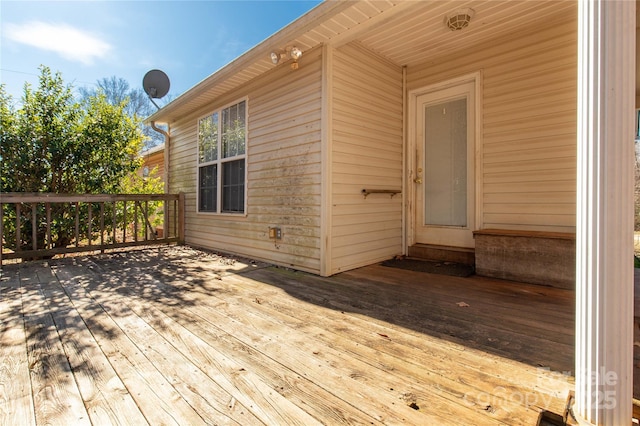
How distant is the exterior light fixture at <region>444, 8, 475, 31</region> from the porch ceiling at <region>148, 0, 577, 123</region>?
0.05 meters

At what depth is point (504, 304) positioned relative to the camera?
95.1 inches

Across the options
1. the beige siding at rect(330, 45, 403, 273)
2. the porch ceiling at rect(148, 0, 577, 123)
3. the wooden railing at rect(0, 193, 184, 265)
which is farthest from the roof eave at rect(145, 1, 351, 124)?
the wooden railing at rect(0, 193, 184, 265)

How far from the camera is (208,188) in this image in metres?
5.50

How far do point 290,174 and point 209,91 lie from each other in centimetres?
225

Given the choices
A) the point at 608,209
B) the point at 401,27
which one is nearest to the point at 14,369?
the point at 608,209

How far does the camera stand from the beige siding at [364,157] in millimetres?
3477

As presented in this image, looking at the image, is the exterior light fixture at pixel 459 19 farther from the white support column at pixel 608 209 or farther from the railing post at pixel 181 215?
the railing post at pixel 181 215

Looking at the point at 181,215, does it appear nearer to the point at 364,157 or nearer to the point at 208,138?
the point at 208,138

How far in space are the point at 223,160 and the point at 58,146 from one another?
2.66 metres

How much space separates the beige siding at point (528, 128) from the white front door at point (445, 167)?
0.18 meters

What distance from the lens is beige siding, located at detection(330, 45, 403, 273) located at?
348 centimetres

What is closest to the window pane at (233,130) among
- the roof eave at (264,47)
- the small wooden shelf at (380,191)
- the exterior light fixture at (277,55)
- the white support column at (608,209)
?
the roof eave at (264,47)

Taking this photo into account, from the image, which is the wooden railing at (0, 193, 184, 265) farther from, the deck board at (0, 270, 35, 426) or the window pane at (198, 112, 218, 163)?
the deck board at (0, 270, 35, 426)

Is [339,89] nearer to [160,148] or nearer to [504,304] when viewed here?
[504,304]
